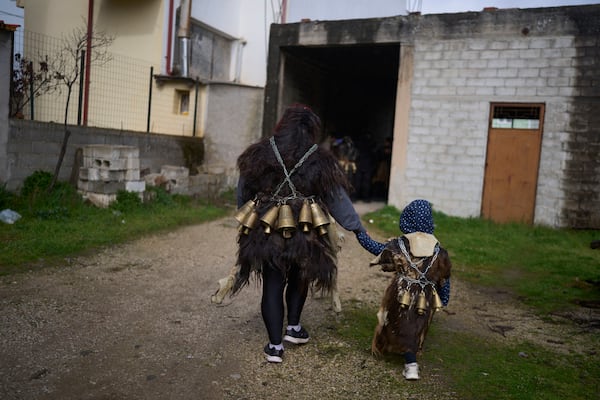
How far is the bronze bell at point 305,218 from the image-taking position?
3.46 metres

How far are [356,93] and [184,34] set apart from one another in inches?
259

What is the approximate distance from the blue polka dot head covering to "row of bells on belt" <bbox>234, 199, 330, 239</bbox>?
59 cm

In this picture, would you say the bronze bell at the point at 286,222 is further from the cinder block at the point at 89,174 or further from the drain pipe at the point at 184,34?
the drain pipe at the point at 184,34

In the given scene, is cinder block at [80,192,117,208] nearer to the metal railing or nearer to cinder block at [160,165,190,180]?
the metal railing

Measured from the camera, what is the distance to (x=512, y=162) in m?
10.6

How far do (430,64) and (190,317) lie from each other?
28.0 feet

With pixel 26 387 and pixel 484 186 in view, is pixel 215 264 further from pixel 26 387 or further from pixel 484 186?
pixel 484 186

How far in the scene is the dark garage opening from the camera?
1341 centimetres

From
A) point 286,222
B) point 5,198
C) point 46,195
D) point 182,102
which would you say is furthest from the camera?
point 182,102

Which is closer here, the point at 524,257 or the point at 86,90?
the point at 524,257

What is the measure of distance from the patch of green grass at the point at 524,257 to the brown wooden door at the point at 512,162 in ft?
1.25

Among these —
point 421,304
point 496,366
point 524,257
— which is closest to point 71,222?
point 421,304

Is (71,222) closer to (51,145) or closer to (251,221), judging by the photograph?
(51,145)

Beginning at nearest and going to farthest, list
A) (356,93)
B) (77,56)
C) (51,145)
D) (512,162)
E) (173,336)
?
1. (173,336)
2. (51,145)
3. (77,56)
4. (512,162)
5. (356,93)
